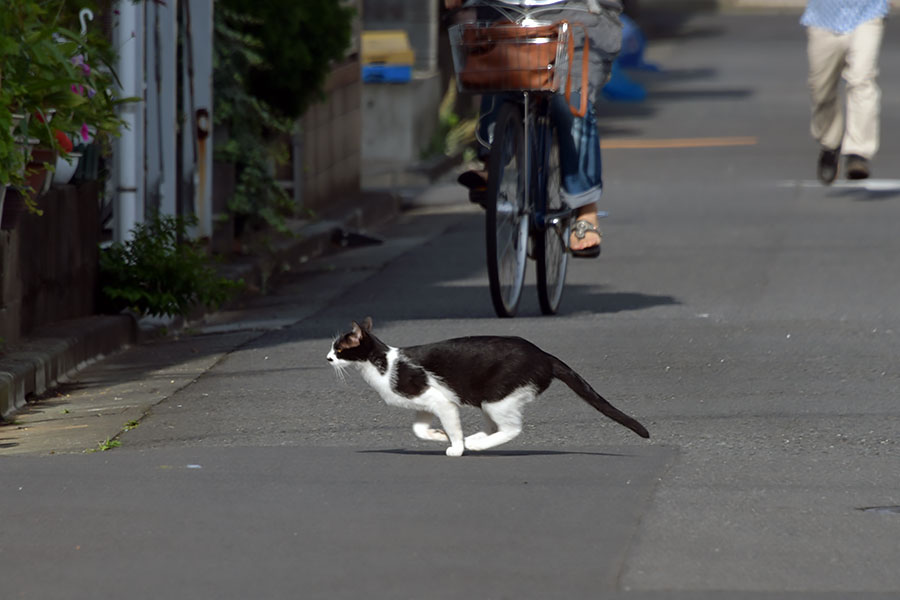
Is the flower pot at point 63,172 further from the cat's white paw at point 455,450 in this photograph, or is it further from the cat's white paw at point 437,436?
the cat's white paw at point 455,450

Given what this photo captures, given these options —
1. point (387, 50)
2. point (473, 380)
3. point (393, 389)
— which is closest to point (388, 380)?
point (393, 389)

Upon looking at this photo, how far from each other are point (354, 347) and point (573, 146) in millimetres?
3091

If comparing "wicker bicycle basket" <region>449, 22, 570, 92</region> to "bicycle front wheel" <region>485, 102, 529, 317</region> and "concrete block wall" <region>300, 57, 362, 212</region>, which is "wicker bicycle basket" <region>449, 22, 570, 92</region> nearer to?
"bicycle front wheel" <region>485, 102, 529, 317</region>

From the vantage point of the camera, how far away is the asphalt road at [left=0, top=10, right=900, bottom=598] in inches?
169

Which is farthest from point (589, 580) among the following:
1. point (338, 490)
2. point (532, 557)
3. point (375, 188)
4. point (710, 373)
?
point (375, 188)

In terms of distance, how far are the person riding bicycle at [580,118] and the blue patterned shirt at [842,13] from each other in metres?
5.51

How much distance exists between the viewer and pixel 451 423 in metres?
5.46

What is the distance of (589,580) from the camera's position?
4.18 m

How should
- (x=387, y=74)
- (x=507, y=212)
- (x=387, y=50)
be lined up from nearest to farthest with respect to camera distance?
(x=507, y=212), (x=387, y=74), (x=387, y=50)

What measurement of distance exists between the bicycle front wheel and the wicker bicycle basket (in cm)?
24

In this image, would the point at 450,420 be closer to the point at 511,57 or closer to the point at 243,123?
the point at 511,57

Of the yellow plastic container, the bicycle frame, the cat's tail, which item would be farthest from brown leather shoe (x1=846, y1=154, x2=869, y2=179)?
the cat's tail

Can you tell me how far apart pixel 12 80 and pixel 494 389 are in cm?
227

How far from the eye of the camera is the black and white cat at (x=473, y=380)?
5.42 metres
